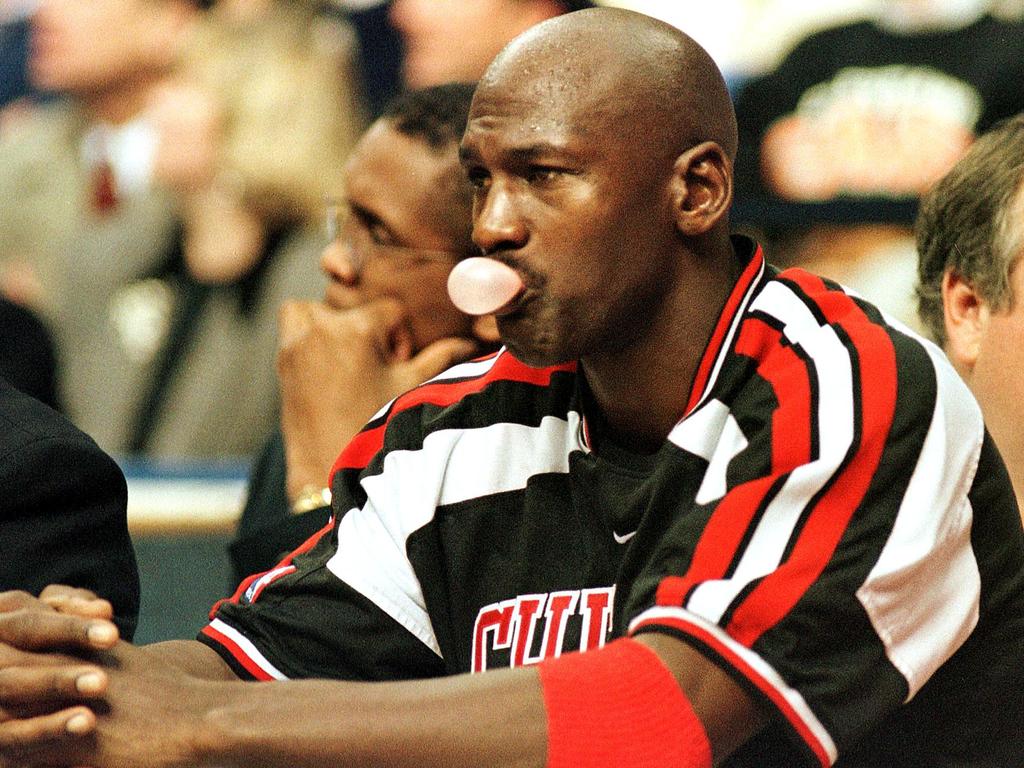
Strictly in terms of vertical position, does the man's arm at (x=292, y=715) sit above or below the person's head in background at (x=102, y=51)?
above

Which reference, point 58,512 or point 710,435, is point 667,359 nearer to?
point 710,435

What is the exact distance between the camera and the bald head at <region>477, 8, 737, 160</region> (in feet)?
5.31

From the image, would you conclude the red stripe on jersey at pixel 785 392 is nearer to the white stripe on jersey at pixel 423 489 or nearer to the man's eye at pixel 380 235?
the white stripe on jersey at pixel 423 489

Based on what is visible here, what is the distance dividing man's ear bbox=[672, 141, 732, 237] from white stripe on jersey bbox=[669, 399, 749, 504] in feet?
0.63

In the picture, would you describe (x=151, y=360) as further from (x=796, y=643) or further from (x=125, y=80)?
(x=796, y=643)

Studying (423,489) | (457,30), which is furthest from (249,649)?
(457,30)

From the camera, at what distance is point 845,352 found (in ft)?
4.96

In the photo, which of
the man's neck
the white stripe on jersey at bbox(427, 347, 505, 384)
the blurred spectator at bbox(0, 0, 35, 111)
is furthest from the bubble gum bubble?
the blurred spectator at bbox(0, 0, 35, 111)

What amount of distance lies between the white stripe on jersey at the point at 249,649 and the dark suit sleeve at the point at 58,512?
0.35 feet

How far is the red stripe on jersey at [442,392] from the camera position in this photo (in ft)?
5.98

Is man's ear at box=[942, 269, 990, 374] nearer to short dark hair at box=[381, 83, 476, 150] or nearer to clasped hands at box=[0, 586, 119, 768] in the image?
short dark hair at box=[381, 83, 476, 150]

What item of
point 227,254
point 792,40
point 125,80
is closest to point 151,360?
point 227,254

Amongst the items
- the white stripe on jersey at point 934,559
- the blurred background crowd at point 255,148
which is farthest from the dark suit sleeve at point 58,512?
the blurred background crowd at point 255,148

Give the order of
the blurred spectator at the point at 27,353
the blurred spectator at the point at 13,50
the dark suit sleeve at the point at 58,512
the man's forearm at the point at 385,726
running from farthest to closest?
the blurred spectator at the point at 13,50 → the blurred spectator at the point at 27,353 → the dark suit sleeve at the point at 58,512 → the man's forearm at the point at 385,726
